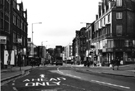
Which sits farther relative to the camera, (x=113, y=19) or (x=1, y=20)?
(x=113, y=19)

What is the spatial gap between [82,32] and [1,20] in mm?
89907

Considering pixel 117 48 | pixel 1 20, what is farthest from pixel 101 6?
pixel 1 20

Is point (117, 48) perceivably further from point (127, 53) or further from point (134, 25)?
point (134, 25)

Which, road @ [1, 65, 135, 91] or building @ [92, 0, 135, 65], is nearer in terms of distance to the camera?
road @ [1, 65, 135, 91]

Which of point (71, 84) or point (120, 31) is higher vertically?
point (120, 31)

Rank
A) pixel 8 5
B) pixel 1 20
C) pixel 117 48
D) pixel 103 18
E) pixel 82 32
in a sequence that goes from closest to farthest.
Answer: pixel 1 20 < pixel 8 5 < pixel 117 48 < pixel 103 18 < pixel 82 32

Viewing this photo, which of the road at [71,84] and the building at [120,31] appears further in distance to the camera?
the building at [120,31]

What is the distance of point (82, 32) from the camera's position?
445 feet

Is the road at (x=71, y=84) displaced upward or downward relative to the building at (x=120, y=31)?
downward

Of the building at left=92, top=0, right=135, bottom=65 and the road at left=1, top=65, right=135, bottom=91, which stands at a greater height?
the building at left=92, top=0, right=135, bottom=65

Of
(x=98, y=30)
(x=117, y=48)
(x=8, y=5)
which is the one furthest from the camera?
(x=98, y=30)

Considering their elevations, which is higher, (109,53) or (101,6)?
(101,6)

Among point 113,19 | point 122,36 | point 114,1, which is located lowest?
point 122,36

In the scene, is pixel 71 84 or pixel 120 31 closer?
pixel 71 84
